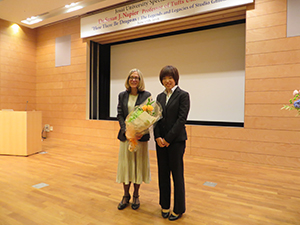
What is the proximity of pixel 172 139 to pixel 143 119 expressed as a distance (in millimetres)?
323

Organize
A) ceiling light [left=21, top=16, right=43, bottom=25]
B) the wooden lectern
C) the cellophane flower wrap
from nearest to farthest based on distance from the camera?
the cellophane flower wrap
the wooden lectern
ceiling light [left=21, top=16, right=43, bottom=25]

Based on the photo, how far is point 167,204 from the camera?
221cm

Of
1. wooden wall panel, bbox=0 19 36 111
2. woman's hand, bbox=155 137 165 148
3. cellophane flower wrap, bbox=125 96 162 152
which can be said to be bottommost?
woman's hand, bbox=155 137 165 148

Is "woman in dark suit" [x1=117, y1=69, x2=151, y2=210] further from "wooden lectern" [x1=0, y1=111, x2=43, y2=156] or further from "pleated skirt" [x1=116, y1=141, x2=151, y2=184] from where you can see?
"wooden lectern" [x1=0, y1=111, x2=43, y2=156]

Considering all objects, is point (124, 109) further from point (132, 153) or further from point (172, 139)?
point (172, 139)

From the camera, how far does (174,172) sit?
2.11 meters

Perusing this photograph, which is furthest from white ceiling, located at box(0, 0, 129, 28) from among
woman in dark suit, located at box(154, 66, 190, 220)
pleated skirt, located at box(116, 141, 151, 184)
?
pleated skirt, located at box(116, 141, 151, 184)

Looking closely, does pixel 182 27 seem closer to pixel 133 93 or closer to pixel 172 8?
pixel 172 8

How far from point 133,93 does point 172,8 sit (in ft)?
10.6

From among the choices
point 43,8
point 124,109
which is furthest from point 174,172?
point 43,8

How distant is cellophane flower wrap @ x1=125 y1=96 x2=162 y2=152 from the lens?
2.01 m

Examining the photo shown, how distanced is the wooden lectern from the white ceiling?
8.72ft

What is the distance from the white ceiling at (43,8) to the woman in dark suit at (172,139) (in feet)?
13.0

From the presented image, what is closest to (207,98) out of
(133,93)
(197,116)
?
(197,116)
